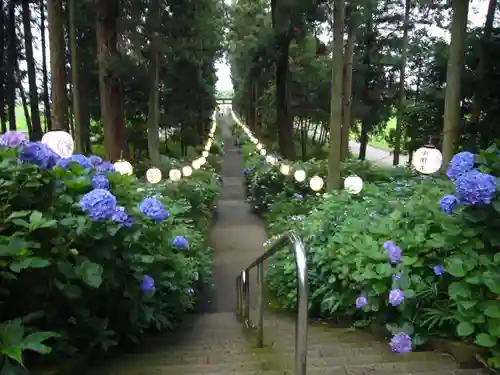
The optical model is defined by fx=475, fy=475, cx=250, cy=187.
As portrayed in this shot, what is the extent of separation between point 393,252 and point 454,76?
3960 millimetres

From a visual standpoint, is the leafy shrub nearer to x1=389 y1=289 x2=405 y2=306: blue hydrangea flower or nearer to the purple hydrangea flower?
x1=389 y1=289 x2=405 y2=306: blue hydrangea flower

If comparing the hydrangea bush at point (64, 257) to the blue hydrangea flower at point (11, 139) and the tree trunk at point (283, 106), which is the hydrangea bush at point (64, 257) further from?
the tree trunk at point (283, 106)

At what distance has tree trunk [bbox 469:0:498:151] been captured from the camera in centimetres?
806

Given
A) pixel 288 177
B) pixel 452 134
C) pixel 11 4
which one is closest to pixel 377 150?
pixel 288 177

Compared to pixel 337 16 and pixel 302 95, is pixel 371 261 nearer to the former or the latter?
pixel 337 16

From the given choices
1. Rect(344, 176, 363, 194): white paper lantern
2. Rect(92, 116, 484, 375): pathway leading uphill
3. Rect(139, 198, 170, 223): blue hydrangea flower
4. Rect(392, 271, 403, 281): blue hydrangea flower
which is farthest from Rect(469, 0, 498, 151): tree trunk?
Rect(139, 198, 170, 223): blue hydrangea flower

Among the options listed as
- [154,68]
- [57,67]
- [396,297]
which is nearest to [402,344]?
[396,297]

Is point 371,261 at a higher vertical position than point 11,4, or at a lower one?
lower

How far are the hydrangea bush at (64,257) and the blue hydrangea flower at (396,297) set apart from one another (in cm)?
139

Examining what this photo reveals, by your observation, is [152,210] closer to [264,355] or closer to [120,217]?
[120,217]

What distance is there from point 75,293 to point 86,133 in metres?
13.6

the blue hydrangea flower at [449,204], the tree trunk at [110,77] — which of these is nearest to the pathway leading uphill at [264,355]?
the blue hydrangea flower at [449,204]

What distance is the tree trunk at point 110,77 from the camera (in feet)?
29.5

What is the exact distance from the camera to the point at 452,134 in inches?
239
